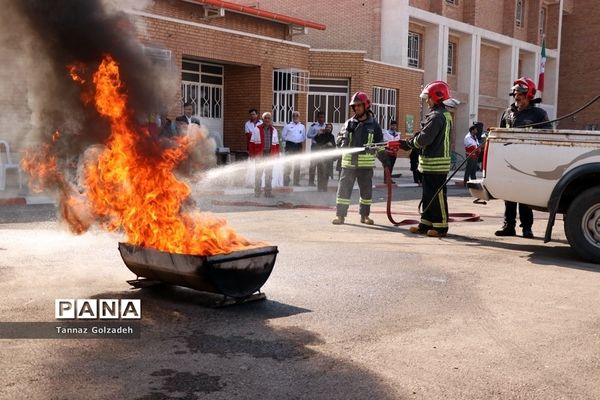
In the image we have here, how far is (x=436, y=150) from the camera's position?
9047 mm

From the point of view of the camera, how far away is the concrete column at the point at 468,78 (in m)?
31.4

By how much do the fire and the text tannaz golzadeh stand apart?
491 millimetres

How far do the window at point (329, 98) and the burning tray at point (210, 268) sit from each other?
19.5m

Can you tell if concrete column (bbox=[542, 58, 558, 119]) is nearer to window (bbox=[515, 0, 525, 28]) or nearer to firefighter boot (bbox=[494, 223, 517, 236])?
window (bbox=[515, 0, 525, 28])

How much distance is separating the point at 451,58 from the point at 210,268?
2894cm

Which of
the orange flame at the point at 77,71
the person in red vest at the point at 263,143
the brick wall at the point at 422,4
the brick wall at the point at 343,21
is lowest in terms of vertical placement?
the person in red vest at the point at 263,143

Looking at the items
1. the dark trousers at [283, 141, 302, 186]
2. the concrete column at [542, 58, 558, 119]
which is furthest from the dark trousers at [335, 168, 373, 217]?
the concrete column at [542, 58, 558, 119]

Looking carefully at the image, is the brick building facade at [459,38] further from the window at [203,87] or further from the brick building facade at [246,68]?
the window at [203,87]

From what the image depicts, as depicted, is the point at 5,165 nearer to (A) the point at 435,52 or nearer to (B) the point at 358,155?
(B) the point at 358,155

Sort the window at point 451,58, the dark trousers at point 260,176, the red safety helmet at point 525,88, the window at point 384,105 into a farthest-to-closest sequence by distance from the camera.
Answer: the window at point 451,58 → the window at point 384,105 → the dark trousers at point 260,176 → the red safety helmet at point 525,88

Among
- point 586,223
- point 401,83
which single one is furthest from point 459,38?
point 586,223

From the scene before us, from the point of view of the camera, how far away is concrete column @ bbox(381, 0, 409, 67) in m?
26.8

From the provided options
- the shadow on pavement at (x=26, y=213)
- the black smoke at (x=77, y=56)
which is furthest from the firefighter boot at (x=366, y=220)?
the black smoke at (x=77, y=56)

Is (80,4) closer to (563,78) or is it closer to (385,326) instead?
(385,326)
